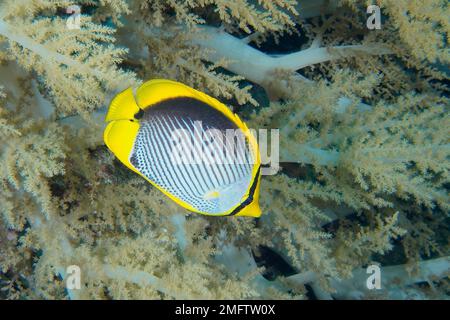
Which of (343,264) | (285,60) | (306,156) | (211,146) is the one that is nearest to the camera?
(211,146)

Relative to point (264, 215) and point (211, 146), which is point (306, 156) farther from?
point (211, 146)

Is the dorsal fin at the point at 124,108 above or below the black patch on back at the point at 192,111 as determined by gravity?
below

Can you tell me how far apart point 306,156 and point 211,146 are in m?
0.85

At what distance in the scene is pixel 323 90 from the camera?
1851 millimetres

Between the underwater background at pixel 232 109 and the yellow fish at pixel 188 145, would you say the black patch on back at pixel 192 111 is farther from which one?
the underwater background at pixel 232 109

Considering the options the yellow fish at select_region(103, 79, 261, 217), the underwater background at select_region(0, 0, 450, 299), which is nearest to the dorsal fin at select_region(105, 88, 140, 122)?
the yellow fish at select_region(103, 79, 261, 217)

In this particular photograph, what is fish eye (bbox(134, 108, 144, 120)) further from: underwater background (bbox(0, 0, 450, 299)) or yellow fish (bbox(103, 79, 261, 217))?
underwater background (bbox(0, 0, 450, 299))

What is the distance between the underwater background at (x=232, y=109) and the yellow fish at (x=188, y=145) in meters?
0.22

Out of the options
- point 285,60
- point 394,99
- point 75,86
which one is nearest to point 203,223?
point 75,86

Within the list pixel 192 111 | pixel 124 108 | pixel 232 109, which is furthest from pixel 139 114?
pixel 232 109

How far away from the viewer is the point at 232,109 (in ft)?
6.36

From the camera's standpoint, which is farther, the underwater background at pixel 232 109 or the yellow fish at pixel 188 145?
the underwater background at pixel 232 109

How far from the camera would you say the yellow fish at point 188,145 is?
3.58 ft

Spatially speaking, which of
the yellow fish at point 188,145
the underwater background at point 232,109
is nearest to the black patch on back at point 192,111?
the yellow fish at point 188,145
